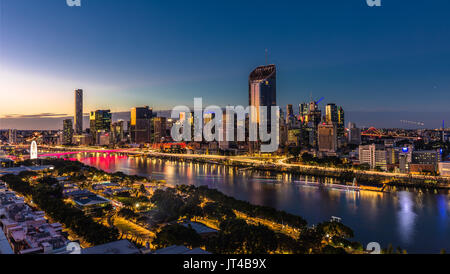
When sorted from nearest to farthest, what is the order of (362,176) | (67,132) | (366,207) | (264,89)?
1. (366,207)
2. (362,176)
3. (264,89)
4. (67,132)

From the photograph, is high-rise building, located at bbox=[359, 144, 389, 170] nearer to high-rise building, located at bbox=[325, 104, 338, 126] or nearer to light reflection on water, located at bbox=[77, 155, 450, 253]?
A: light reflection on water, located at bbox=[77, 155, 450, 253]

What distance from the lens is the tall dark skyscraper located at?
2141 centimetres

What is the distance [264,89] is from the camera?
2148cm

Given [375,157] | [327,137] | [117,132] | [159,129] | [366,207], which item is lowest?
[366,207]

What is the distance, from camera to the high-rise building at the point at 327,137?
17.2 m

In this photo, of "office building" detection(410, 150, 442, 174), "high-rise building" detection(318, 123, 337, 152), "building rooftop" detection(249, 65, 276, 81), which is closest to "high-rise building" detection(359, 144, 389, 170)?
"office building" detection(410, 150, 442, 174)

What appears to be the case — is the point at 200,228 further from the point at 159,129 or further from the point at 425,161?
the point at 159,129

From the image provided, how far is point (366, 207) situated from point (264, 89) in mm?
16668

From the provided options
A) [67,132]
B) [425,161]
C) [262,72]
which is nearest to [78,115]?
[67,132]

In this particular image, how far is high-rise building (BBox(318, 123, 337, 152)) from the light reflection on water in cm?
910

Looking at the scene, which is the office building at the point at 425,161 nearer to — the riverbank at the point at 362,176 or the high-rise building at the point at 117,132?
the riverbank at the point at 362,176

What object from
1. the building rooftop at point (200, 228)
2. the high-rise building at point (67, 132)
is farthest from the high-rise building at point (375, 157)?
the high-rise building at point (67, 132)

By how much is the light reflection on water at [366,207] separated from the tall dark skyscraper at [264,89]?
43.3 feet

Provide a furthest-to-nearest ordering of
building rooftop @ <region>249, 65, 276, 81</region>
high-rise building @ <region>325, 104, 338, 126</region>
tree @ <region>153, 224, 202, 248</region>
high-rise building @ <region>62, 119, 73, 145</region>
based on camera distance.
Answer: high-rise building @ <region>62, 119, 73, 145</region> < high-rise building @ <region>325, 104, 338, 126</region> < building rooftop @ <region>249, 65, 276, 81</region> < tree @ <region>153, 224, 202, 248</region>
